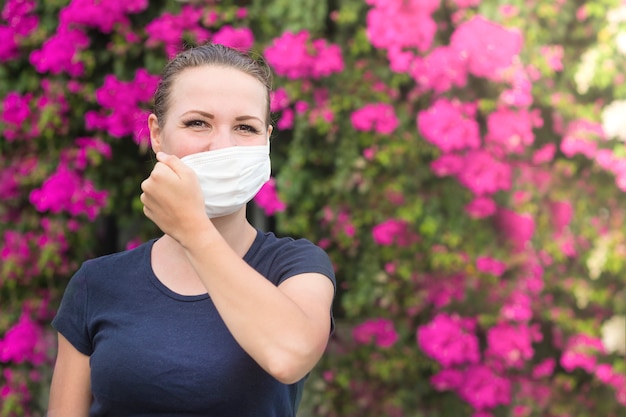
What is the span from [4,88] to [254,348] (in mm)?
3277

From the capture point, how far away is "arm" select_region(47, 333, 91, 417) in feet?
5.92

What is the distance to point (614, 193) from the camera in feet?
13.8

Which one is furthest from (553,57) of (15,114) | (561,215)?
(15,114)

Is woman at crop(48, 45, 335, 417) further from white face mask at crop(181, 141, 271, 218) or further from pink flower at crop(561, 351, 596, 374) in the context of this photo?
pink flower at crop(561, 351, 596, 374)

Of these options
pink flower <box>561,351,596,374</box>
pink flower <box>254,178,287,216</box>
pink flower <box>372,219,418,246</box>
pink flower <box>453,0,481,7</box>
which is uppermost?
pink flower <box>453,0,481,7</box>

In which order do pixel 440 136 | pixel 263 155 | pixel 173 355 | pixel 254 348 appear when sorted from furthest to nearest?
pixel 440 136
pixel 263 155
pixel 173 355
pixel 254 348

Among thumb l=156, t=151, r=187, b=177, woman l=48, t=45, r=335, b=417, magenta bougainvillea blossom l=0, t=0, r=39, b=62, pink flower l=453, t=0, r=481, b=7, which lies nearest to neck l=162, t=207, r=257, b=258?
woman l=48, t=45, r=335, b=417

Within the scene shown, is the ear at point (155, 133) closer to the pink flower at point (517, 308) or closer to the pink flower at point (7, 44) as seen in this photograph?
the pink flower at point (517, 308)

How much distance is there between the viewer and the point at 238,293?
145 centimetres

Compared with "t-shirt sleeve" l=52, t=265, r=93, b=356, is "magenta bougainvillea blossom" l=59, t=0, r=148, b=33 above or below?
below

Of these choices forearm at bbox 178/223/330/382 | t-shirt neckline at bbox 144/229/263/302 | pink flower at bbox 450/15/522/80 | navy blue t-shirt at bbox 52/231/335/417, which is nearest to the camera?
forearm at bbox 178/223/330/382

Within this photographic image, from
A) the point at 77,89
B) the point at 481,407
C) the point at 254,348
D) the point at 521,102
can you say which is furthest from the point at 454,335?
the point at 254,348

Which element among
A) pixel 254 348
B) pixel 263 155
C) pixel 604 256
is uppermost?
pixel 263 155

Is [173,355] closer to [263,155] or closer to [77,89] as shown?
[263,155]
